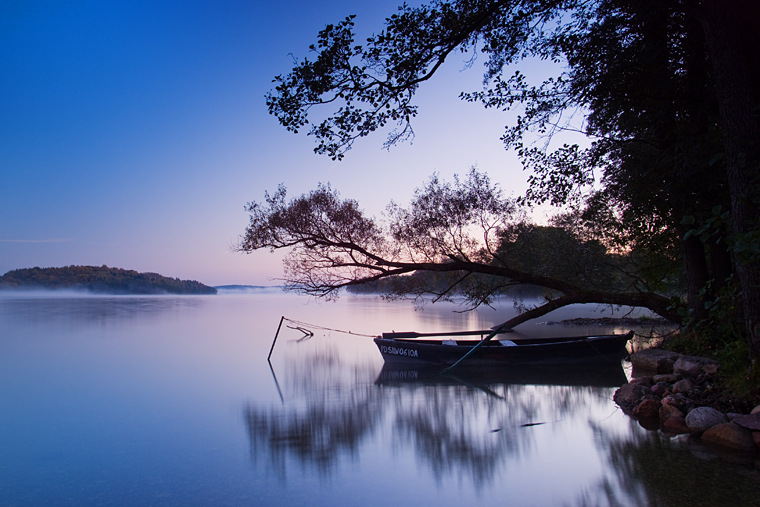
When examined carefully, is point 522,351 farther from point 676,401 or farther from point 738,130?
point 738,130

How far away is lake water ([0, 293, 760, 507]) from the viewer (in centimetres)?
614

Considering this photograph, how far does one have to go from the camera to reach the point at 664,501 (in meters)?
5.39

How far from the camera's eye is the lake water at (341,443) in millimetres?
6145

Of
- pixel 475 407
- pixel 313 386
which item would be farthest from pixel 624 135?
pixel 313 386

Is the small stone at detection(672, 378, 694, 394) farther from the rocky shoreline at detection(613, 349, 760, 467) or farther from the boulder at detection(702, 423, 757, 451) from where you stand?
the boulder at detection(702, 423, 757, 451)

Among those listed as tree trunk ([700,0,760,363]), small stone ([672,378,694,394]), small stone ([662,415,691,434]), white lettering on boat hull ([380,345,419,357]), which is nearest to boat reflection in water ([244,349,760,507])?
small stone ([662,415,691,434])

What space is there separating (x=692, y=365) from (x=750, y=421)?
3.19 metres

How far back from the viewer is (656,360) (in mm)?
12336

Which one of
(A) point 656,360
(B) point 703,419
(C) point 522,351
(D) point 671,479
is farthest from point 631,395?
(C) point 522,351

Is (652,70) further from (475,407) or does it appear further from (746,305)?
(475,407)

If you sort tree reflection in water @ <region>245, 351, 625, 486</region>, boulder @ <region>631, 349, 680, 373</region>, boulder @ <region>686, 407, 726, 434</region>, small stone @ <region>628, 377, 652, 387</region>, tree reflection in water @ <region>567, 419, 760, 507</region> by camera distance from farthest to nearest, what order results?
boulder @ <region>631, 349, 680, 373</region>
small stone @ <region>628, 377, 652, 387</region>
tree reflection in water @ <region>245, 351, 625, 486</region>
boulder @ <region>686, 407, 726, 434</region>
tree reflection in water @ <region>567, 419, 760, 507</region>

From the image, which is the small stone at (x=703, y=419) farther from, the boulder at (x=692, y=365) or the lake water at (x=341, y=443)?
the boulder at (x=692, y=365)

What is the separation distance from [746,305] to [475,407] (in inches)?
223

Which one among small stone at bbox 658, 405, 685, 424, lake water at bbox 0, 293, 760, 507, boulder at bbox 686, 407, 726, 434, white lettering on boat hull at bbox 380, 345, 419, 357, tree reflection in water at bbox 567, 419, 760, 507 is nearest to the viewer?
tree reflection in water at bbox 567, 419, 760, 507
